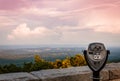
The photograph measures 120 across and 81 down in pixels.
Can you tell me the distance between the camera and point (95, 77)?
107 inches

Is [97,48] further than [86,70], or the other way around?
[86,70]

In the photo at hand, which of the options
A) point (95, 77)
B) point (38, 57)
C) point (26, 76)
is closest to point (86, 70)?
point (95, 77)

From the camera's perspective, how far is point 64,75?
2.93 meters

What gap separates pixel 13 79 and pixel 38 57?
100 ft

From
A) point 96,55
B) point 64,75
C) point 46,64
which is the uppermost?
point 96,55

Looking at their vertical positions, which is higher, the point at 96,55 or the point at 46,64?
the point at 96,55

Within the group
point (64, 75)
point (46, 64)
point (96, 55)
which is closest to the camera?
point (96, 55)

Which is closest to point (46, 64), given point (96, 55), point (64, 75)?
point (64, 75)

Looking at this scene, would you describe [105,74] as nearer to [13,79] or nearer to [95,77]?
[95,77]

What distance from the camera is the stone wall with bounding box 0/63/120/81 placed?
2.74m

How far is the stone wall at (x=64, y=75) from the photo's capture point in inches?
108

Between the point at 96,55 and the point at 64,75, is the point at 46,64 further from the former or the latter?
the point at 96,55

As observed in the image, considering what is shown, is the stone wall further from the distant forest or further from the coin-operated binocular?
the distant forest

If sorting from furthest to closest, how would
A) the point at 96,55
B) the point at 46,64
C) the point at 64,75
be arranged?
1. the point at 46,64
2. the point at 64,75
3. the point at 96,55
